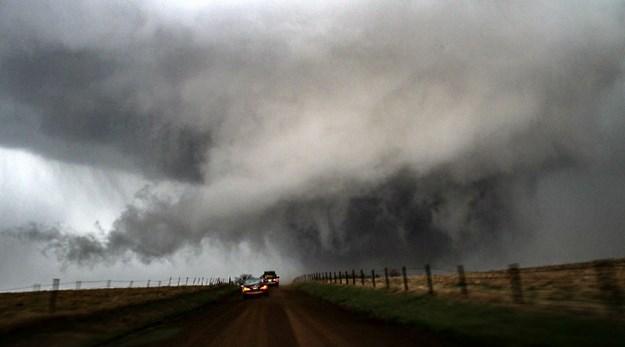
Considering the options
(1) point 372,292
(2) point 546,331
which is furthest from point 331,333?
(1) point 372,292

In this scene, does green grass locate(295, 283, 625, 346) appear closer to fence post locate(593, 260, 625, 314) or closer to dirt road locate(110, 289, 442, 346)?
dirt road locate(110, 289, 442, 346)

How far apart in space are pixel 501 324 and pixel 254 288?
120ft

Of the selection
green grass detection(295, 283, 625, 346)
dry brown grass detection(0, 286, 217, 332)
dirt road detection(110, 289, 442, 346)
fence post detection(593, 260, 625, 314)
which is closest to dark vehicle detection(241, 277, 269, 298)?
dry brown grass detection(0, 286, 217, 332)

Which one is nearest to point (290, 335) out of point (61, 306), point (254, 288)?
point (61, 306)

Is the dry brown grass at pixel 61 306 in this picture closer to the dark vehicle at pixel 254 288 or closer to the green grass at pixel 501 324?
the dark vehicle at pixel 254 288

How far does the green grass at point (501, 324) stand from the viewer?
30.6 feet

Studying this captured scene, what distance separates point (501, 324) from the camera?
471 inches

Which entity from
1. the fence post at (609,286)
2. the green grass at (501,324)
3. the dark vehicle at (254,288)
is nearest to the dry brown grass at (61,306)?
the dark vehicle at (254,288)

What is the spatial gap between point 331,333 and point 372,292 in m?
15.5

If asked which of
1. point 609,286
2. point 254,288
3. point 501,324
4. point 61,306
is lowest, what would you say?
point 501,324

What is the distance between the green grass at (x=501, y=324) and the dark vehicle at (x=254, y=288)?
27.8 metres

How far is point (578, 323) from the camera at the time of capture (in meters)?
10.1

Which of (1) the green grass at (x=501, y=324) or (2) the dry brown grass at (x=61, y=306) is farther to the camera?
(2) the dry brown grass at (x=61, y=306)

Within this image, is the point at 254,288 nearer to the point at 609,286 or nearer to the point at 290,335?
the point at 290,335
